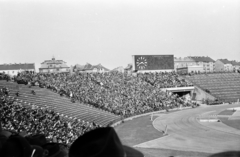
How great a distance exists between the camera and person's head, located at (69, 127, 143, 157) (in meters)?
2.55

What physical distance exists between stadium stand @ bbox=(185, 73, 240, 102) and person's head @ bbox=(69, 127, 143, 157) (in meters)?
54.0

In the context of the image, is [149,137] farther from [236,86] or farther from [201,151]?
[236,86]

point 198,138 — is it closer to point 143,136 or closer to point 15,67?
point 143,136

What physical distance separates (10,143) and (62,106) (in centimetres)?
2556

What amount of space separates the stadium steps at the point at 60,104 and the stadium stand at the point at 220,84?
30835 mm

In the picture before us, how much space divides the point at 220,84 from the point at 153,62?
16.5m


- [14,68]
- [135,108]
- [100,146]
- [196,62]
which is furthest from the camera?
[196,62]

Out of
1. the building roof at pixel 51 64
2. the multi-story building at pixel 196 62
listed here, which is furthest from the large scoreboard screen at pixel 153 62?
the multi-story building at pixel 196 62

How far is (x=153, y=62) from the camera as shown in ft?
194

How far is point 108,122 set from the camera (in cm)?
3005

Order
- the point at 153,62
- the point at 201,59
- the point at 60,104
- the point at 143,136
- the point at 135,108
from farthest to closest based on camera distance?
1. the point at 201,59
2. the point at 153,62
3. the point at 135,108
4. the point at 60,104
5. the point at 143,136

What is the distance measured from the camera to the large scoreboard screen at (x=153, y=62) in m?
57.5

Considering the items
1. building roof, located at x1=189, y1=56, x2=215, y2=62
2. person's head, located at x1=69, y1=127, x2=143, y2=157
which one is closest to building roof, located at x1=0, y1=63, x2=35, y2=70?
building roof, located at x1=189, y1=56, x2=215, y2=62

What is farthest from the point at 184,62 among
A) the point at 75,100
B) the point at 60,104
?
the point at 60,104
